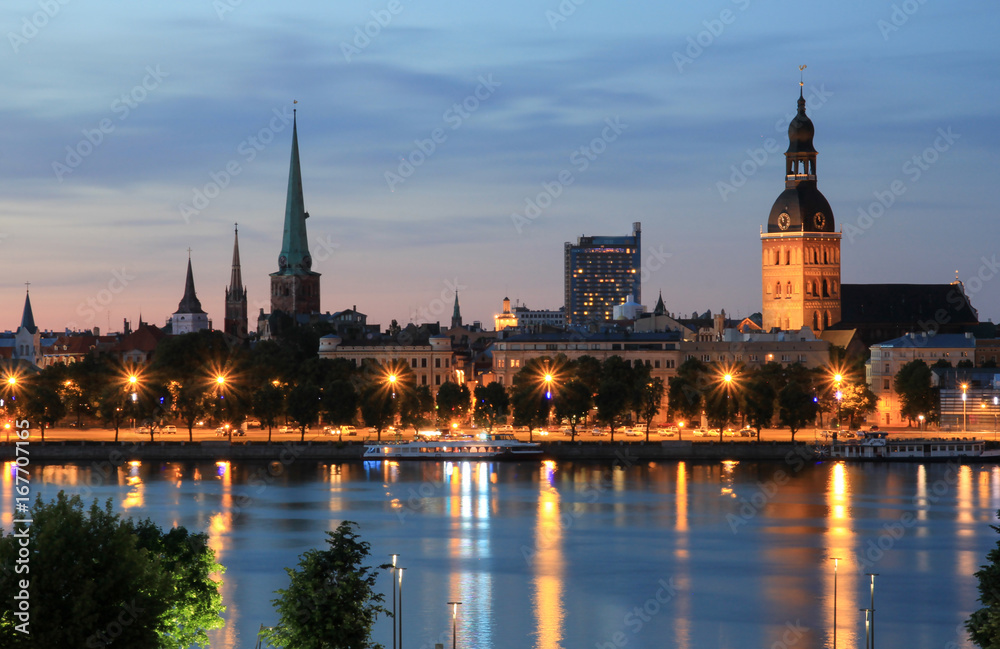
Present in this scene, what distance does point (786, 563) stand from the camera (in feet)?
146

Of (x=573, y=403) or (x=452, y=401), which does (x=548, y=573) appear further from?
(x=452, y=401)

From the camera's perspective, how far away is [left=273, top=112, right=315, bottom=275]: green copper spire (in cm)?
14262

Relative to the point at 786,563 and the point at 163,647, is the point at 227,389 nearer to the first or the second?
the point at 786,563

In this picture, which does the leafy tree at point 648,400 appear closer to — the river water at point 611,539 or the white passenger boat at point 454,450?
the white passenger boat at point 454,450

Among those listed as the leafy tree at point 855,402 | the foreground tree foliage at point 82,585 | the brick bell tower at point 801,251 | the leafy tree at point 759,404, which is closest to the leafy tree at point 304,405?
the leafy tree at point 759,404

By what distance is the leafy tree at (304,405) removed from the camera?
268ft

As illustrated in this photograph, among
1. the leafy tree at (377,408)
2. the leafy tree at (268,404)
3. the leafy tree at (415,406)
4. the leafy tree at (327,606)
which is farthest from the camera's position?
the leafy tree at (415,406)

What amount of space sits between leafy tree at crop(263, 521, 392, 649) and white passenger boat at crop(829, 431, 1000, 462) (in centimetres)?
5471

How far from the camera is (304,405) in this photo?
3211 inches

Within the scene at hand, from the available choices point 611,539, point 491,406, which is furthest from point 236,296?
point 611,539

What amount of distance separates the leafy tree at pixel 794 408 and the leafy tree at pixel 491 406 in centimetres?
1482

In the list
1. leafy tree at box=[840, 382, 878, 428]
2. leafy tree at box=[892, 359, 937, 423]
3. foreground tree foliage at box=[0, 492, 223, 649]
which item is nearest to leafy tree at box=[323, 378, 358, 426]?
leafy tree at box=[840, 382, 878, 428]

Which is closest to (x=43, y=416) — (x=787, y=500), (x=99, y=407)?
(x=99, y=407)

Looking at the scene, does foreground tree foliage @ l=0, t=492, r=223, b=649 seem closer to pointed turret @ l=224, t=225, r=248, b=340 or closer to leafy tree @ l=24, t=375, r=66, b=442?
leafy tree @ l=24, t=375, r=66, b=442
